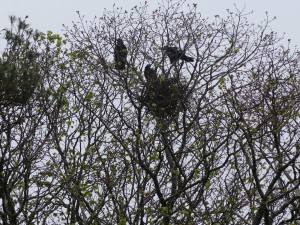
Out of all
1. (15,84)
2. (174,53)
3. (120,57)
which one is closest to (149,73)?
(120,57)

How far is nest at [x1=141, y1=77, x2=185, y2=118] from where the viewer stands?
10.4 m

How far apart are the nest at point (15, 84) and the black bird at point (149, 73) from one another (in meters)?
2.94

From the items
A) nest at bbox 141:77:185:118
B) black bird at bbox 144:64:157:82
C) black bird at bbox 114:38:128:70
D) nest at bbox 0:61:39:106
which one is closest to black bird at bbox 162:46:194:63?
black bird at bbox 144:64:157:82

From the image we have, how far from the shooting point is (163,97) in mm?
10445

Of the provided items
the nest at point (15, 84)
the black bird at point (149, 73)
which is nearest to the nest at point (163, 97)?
the black bird at point (149, 73)

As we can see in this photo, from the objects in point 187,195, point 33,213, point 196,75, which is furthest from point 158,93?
point 33,213

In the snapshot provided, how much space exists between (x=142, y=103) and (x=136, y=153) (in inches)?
52.0

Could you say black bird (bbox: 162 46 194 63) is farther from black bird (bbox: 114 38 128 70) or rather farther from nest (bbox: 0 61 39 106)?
nest (bbox: 0 61 39 106)

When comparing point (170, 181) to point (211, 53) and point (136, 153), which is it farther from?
point (211, 53)

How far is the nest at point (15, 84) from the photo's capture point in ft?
24.7

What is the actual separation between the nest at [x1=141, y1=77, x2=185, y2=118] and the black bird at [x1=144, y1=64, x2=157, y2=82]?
10cm

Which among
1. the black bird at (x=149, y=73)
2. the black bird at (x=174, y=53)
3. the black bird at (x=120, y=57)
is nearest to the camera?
the black bird at (x=149, y=73)

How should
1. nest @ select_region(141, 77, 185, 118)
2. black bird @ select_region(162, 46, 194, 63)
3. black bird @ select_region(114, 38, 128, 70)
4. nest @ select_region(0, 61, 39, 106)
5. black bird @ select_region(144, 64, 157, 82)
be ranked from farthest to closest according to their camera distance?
black bird @ select_region(162, 46, 194, 63) → black bird @ select_region(114, 38, 128, 70) → black bird @ select_region(144, 64, 157, 82) → nest @ select_region(141, 77, 185, 118) → nest @ select_region(0, 61, 39, 106)

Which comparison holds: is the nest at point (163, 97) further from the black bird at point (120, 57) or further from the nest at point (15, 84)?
the nest at point (15, 84)
